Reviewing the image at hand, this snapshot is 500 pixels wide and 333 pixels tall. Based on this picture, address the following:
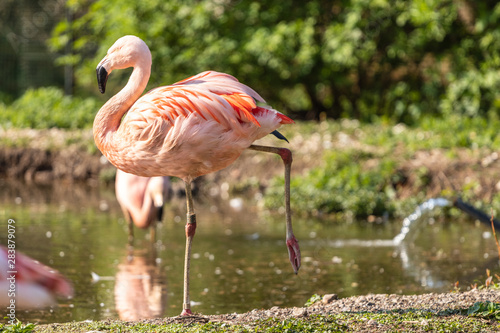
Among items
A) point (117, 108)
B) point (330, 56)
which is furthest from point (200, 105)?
point (330, 56)

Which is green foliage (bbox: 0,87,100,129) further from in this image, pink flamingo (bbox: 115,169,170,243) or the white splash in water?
the white splash in water

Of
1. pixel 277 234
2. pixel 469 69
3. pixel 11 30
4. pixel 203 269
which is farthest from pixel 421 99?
pixel 11 30

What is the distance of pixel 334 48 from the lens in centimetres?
1432

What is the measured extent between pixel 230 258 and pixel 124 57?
320 centimetres

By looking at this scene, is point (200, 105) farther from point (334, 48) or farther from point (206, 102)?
point (334, 48)

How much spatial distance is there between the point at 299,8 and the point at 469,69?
355 centimetres

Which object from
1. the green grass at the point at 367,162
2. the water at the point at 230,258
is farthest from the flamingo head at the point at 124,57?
the green grass at the point at 367,162

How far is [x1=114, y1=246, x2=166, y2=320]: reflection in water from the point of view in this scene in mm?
5313

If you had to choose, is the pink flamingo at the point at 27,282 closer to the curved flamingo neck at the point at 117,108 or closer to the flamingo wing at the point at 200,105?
the flamingo wing at the point at 200,105

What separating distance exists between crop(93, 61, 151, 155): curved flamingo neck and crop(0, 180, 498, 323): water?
1.41 meters

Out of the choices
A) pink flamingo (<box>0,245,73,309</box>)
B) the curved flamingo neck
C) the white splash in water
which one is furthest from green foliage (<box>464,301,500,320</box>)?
the white splash in water

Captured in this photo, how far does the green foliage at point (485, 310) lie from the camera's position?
394cm

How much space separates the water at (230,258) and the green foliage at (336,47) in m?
5.15

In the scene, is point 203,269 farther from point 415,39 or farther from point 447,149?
point 415,39
